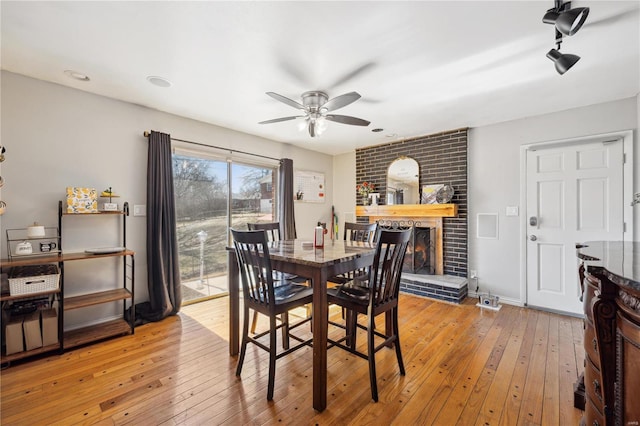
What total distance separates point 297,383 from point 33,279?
2294mm

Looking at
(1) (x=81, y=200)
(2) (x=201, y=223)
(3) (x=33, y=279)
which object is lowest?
(3) (x=33, y=279)

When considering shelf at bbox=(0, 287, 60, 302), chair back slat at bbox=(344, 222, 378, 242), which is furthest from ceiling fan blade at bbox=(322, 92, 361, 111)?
shelf at bbox=(0, 287, 60, 302)

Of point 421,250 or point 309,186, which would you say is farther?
point 309,186

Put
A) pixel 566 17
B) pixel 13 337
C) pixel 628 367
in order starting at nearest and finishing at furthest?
pixel 628 367, pixel 566 17, pixel 13 337

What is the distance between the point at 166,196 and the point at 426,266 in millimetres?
3760

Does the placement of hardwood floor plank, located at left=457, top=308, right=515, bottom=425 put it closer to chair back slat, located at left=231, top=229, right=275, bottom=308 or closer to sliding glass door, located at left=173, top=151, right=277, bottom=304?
chair back slat, located at left=231, top=229, right=275, bottom=308

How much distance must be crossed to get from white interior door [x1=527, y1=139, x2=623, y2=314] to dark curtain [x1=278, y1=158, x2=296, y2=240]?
3337 mm

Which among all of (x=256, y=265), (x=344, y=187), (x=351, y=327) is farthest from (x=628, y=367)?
(x=344, y=187)

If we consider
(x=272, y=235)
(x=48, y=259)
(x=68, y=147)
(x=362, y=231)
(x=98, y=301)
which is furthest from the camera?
(x=272, y=235)

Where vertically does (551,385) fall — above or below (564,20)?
below

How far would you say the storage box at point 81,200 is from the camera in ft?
8.35

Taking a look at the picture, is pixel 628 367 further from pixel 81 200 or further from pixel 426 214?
pixel 81 200

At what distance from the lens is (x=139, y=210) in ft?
10.3

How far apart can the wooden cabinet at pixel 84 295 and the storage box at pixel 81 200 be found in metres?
0.08
